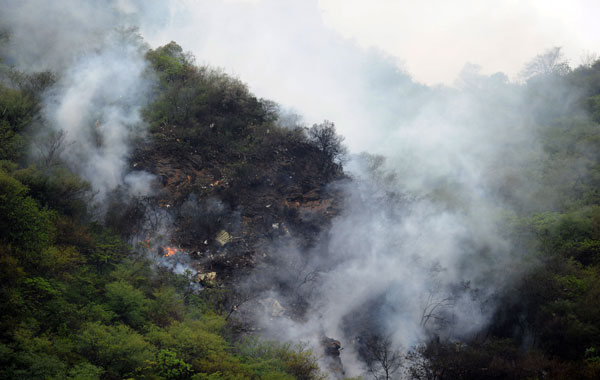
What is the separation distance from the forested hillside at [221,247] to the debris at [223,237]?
8 centimetres

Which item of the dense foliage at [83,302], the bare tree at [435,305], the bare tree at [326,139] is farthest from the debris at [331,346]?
the bare tree at [326,139]

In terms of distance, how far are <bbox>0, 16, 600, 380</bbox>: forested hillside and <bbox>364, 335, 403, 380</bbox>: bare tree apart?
123 mm

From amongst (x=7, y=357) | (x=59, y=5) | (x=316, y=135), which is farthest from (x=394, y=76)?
(x=7, y=357)

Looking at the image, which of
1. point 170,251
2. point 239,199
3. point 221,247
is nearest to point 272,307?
point 221,247

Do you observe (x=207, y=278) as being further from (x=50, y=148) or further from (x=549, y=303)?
(x=549, y=303)

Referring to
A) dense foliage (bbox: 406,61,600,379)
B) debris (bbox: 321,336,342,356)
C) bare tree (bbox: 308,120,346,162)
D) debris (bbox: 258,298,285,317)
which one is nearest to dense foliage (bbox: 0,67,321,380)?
debris (bbox: 321,336,342,356)

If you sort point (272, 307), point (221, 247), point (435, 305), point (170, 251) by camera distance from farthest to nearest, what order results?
point (435, 305) → point (221, 247) → point (170, 251) → point (272, 307)

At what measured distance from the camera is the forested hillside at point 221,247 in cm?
2056

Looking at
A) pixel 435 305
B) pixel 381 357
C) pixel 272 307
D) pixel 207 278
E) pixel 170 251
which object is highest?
pixel 170 251

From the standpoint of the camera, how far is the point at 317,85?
49.3m

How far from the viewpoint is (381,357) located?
94.1ft

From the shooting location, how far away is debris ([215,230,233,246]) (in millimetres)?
31562

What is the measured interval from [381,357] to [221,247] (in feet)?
42.9

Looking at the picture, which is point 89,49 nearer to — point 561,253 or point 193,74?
point 193,74
